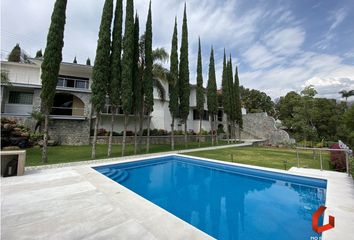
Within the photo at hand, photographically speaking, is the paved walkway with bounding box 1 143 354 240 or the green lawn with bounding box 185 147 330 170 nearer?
the paved walkway with bounding box 1 143 354 240

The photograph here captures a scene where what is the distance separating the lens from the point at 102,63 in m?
11.5

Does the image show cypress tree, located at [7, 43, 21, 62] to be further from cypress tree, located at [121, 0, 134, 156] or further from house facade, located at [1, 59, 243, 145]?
cypress tree, located at [121, 0, 134, 156]

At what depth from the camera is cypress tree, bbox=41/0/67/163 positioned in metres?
9.80

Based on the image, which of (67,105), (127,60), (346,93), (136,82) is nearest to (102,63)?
(127,60)

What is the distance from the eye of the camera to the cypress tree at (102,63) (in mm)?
11453

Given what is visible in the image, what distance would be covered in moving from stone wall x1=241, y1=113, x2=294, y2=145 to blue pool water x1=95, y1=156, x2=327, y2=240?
21.1 metres

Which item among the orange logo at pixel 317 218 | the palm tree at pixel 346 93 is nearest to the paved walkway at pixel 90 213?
the orange logo at pixel 317 218

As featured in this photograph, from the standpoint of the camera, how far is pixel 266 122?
1182 inches

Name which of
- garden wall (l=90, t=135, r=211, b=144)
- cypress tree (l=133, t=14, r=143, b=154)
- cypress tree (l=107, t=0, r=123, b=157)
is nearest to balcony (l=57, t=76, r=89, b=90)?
garden wall (l=90, t=135, r=211, b=144)

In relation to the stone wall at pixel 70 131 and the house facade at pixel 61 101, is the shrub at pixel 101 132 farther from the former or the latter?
the stone wall at pixel 70 131

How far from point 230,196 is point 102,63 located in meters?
11.1

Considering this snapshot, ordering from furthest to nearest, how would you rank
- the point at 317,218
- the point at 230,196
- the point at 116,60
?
the point at 116,60, the point at 230,196, the point at 317,218

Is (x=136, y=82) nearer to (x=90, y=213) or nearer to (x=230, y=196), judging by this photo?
(x=230, y=196)

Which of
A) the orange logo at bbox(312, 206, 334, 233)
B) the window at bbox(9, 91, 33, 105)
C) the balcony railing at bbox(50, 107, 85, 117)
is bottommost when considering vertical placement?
the orange logo at bbox(312, 206, 334, 233)
